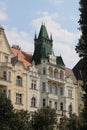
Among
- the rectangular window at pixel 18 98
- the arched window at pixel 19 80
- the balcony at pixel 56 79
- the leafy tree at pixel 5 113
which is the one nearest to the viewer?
the leafy tree at pixel 5 113

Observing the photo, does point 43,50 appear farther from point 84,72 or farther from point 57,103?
point 84,72

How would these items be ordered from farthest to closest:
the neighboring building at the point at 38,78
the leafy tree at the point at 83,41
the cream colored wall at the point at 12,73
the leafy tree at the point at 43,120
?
the neighboring building at the point at 38,78 < the cream colored wall at the point at 12,73 < the leafy tree at the point at 43,120 < the leafy tree at the point at 83,41

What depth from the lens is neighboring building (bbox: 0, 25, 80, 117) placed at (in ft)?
256

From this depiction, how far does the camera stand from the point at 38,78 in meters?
84.4

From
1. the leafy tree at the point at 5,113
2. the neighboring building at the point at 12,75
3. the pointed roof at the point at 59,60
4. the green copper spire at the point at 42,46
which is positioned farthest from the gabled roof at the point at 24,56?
the leafy tree at the point at 5,113

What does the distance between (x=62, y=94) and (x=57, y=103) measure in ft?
8.53

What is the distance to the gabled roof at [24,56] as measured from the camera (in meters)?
84.1

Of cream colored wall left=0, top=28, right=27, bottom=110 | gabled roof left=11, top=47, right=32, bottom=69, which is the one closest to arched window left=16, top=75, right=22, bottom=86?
cream colored wall left=0, top=28, right=27, bottom=110

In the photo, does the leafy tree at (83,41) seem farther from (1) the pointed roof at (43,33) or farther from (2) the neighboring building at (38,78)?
(1) the pointed roof at (43,33)

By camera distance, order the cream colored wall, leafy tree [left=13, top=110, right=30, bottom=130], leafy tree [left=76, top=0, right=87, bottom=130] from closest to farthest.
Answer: leafy tree [left=76, top=0, right=87, bottom=130] < leafy tree [left=13, top=110, right=30, bottom=130] < the cream colored wall

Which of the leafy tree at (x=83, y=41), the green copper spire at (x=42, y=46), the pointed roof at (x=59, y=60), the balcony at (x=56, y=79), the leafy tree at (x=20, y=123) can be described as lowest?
the leafy tree at (x=20, y=123)

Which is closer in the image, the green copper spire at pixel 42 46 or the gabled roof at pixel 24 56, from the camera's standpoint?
the gabled roof at pixel 24 56

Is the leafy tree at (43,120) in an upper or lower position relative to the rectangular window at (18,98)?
lower

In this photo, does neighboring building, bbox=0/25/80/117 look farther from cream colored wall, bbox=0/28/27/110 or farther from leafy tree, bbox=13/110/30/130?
leafy tree, bbox=13/110/30/130
